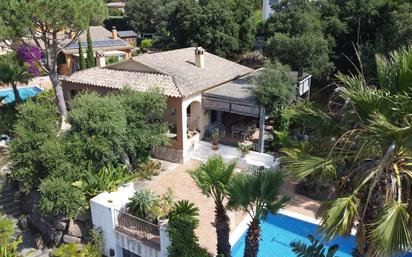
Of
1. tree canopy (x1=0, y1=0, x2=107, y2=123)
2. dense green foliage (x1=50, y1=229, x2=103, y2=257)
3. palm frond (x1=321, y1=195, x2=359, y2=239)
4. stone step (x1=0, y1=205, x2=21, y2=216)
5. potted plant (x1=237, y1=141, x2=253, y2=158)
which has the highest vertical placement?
tree canopy (x1=0, y1=0, x2=107, y2=123)

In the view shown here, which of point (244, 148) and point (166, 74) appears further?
point (166, 74)

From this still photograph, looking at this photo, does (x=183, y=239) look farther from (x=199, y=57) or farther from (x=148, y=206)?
(x=199, y=57)

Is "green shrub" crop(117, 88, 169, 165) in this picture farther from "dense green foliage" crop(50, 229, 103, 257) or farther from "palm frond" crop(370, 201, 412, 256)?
"palm frond" crop(370, 201, 412, 256)

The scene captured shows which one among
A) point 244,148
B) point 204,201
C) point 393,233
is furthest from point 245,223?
point 393,233

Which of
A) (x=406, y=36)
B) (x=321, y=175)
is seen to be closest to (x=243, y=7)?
(x=406, y=36)

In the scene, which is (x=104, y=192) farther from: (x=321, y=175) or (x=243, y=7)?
(x=243, y=7)

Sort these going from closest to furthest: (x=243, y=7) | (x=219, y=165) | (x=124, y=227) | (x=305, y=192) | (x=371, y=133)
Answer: (x=371, y=133) → (x=219, y=165) → (x=124, y=227) → (x=305, y=192) → (x=243, y=7)

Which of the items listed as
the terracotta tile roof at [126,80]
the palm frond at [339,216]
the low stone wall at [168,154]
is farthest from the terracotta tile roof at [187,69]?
the palm frond at [339,216]

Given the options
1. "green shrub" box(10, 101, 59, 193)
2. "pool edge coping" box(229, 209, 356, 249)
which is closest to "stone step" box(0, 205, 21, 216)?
"green shrub" box(10, 101, 59, 193)
